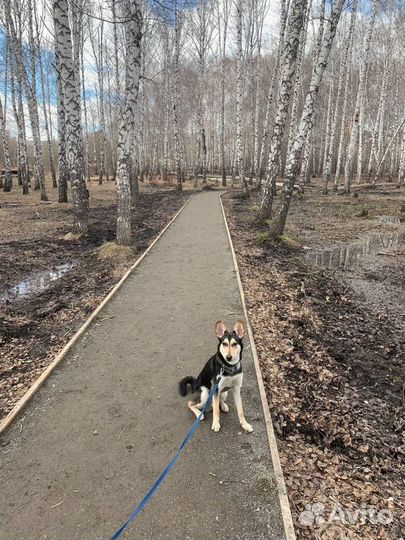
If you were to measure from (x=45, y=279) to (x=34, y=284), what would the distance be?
15.7 inches

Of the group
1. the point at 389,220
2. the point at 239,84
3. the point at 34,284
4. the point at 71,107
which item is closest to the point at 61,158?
the point at 71,107

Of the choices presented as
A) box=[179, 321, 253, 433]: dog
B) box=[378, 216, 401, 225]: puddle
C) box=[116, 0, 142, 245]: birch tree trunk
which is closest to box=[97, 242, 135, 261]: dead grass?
box=[116, 0, 142, 245]: birch tree trunk

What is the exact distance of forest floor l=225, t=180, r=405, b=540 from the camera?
3227 mm

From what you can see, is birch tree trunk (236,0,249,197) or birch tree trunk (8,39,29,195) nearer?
birch tree trunk (236,0,249,197)

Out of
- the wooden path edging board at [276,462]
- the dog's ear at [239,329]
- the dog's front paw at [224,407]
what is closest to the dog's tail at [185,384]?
the dog's front paw at [224,407]

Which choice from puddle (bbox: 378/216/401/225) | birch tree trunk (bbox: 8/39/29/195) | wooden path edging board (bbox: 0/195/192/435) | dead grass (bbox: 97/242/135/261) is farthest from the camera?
birch tree trunk (bbox: 8/39/29/195)

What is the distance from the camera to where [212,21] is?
29.3 m

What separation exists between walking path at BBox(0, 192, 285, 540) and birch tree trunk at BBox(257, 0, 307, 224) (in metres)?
9.01

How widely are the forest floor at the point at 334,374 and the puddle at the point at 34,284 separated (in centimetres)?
492

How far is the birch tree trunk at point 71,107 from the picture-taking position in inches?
423

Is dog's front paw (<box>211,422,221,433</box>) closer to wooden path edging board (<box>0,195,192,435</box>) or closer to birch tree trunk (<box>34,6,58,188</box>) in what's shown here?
wooden path edging board (<box>0,195,192,435</box>)

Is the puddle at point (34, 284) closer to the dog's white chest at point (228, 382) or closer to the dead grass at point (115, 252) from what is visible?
the dead grass at point (115, 252)

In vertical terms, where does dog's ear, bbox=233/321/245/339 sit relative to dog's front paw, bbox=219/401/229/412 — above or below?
above

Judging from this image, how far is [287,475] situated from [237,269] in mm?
6158
